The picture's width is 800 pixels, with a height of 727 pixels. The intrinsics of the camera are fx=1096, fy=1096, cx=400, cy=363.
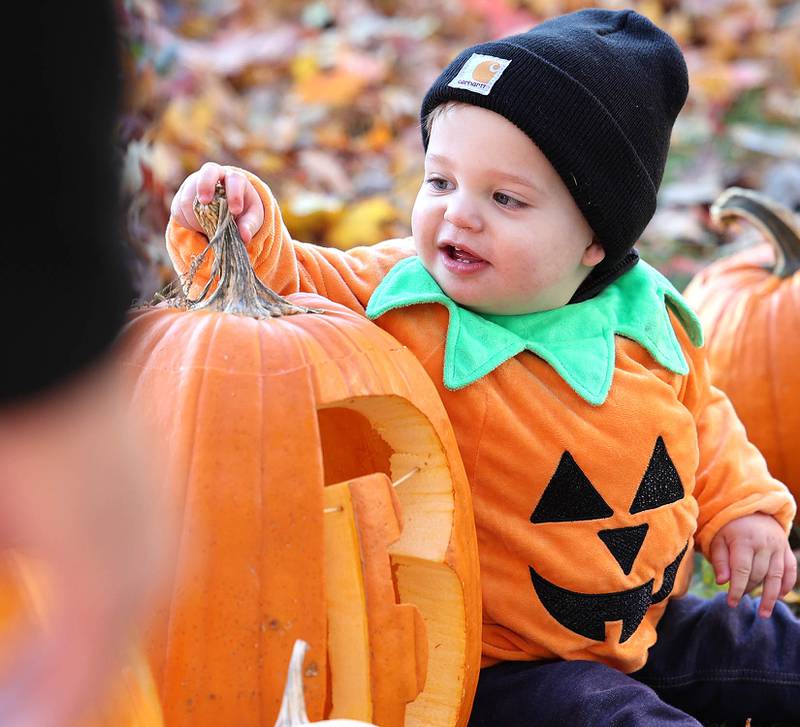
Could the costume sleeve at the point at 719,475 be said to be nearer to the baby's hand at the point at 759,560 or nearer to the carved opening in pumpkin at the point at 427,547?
the baby's hand at the point at 759,560

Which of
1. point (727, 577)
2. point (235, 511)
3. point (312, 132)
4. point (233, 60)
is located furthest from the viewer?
point (233, 60)

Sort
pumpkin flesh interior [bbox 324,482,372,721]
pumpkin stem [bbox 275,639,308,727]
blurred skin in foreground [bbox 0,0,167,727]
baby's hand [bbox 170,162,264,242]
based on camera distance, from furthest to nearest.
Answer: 1. baby's hand [bbox 170,162,264,242]
2. pumpkin flesh interior [bbox 324,482,372,721]
3. pumpkin stem [bbox 275,639,308,727]
4. blurred skin in foreground [bbox 0,0,167,727]

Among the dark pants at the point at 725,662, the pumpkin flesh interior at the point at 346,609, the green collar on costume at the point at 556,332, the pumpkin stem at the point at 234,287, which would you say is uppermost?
the pumpkin stem at the point at 234,287

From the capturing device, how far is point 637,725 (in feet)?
5.72

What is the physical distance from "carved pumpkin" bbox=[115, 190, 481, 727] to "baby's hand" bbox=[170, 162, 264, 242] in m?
0.05

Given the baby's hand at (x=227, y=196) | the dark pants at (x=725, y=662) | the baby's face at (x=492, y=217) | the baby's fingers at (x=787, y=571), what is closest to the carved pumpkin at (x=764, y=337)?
the dark pants at (x=725, y=662)

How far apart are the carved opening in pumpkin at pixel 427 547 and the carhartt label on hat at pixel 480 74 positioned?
0.57 metres

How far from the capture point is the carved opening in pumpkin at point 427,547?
5.49 feet

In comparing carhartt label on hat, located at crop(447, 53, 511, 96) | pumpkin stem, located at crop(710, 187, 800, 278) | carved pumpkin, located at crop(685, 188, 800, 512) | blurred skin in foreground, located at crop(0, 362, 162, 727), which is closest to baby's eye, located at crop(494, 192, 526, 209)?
carhartt label on hat, located at crop(447, 53, 511, 96)

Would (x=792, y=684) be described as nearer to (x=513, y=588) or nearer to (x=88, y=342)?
(x=513, y=588)

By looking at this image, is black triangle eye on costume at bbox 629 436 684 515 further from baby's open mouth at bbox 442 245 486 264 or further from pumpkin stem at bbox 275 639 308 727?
pumpkin stem at bbox 275 639 308 727

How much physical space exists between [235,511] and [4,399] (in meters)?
0.62

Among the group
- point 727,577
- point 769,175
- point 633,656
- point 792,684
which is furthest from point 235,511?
point 769,175

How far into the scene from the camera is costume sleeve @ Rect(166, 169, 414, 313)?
1872mm
